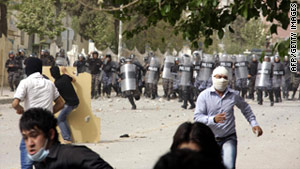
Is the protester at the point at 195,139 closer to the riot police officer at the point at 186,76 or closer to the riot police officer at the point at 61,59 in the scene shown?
the riot police officer at the point at 186,76

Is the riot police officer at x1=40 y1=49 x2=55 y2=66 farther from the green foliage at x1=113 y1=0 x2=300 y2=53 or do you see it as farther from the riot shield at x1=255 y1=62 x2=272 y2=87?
the green foliage at x1=113 y1=0 x2=300 y2=53

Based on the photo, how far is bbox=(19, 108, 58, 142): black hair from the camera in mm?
4086

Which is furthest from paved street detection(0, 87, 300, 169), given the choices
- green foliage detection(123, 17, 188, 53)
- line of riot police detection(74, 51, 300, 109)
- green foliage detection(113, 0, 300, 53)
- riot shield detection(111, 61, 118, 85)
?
green foliage detection(123, 17, 188, 53)

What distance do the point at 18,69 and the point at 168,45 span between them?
32733 mm

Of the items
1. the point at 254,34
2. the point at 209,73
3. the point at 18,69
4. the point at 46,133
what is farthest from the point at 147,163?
the point at 254,34

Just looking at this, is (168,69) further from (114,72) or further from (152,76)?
(114,72)

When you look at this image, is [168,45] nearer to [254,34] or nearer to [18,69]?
[254,34]

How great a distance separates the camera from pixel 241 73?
94.7 ft

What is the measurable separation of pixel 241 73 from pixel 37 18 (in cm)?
1568

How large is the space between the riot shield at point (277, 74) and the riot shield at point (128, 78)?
236 inches

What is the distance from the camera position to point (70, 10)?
185 feet

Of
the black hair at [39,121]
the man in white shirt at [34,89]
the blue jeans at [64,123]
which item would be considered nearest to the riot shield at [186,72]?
the blue jeans at [64,123]

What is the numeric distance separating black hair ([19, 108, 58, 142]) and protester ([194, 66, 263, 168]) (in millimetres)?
2679

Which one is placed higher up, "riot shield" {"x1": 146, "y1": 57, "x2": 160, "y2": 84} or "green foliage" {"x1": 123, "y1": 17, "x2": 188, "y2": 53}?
"green foliage" {"x1": 123, "y1": 17, "x2": 188, "y2": 53}
